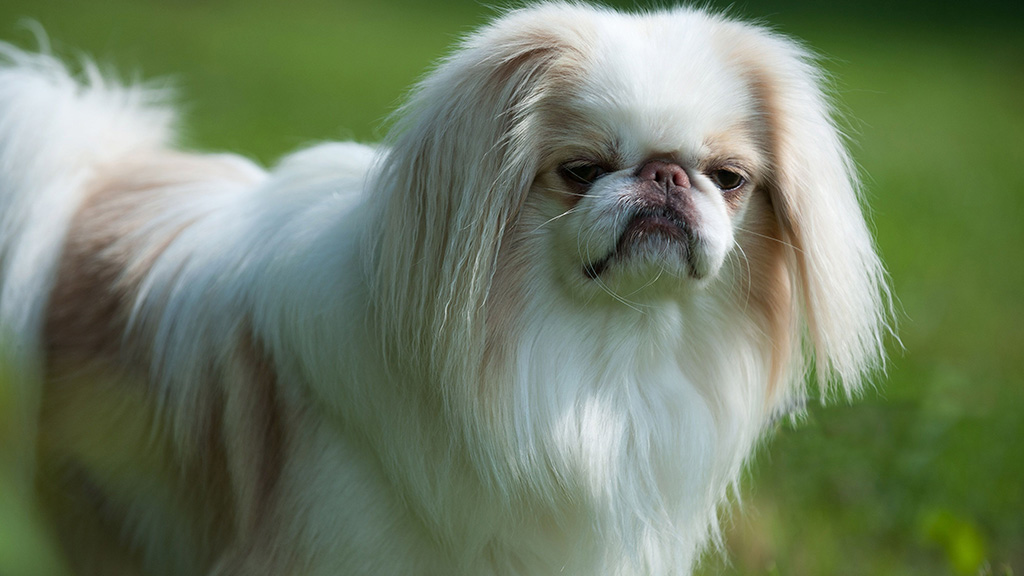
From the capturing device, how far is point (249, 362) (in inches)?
83.4

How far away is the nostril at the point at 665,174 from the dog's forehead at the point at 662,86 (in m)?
0.03

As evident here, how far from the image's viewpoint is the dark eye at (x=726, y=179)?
191 cm

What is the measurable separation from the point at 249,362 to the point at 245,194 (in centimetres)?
52

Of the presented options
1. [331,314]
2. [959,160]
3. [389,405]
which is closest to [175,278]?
[331,314]

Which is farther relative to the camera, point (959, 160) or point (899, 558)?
point (959, 160)

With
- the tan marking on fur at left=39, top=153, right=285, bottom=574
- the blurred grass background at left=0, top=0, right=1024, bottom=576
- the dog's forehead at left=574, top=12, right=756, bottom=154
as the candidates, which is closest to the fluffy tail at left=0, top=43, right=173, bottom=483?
the tan marking on fur at left=39, top=153, right=285, bottom=574

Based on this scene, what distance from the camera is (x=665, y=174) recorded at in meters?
1.82

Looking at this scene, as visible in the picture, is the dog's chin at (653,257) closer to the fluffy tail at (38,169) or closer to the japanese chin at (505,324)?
the japanese chin at (505,324)

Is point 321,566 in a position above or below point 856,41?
above

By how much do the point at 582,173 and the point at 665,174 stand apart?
157 millimetres

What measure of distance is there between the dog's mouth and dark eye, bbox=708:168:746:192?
0.16m

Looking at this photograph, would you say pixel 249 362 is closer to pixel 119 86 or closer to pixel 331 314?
pixel 331 314

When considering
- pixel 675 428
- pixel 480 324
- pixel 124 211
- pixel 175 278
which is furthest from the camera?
pixel 124 211

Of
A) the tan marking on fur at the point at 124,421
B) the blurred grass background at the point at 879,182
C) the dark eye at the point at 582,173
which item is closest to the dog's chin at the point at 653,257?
the dark eye at the point at 582,173
